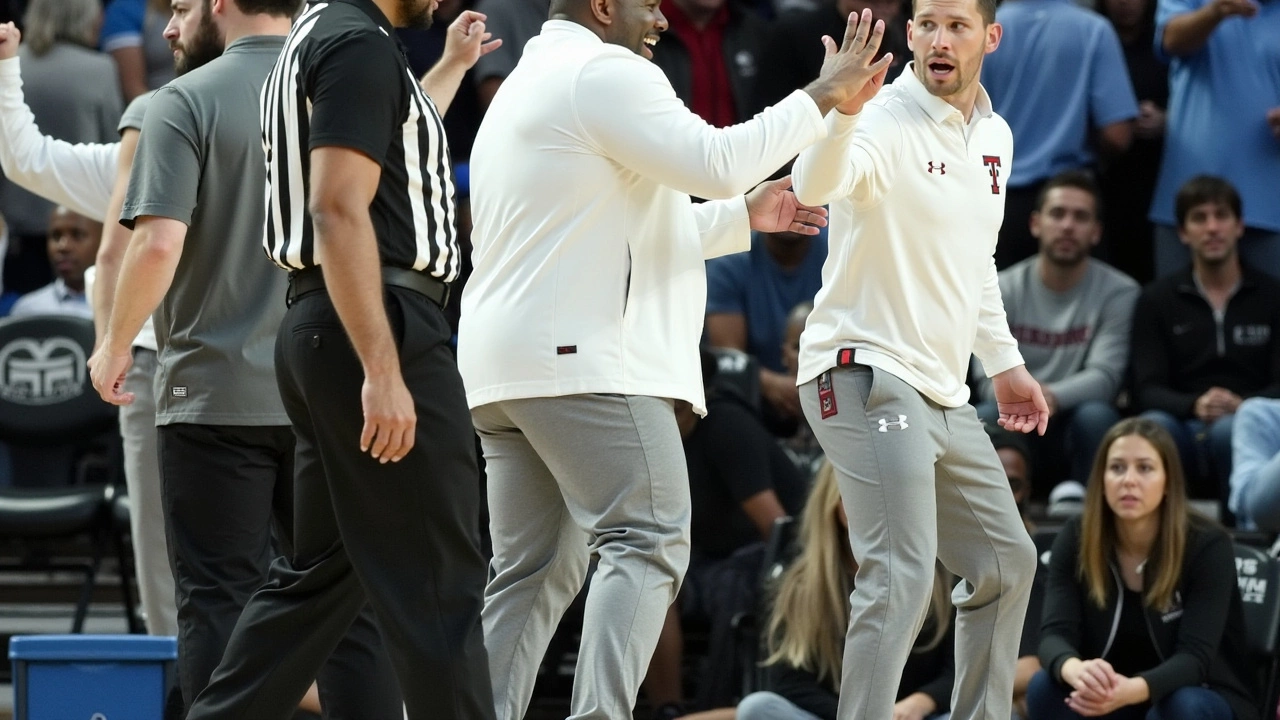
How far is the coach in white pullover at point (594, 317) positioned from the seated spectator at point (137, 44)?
5.35 metres

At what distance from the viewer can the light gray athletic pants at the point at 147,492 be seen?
4.98 metres

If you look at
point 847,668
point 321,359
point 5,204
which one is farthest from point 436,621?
point 5,204

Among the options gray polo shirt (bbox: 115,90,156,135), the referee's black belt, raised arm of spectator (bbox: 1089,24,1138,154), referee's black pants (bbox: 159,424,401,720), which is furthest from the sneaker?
the referee's black belt

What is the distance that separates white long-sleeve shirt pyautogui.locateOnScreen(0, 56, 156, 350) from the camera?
5.24 meters

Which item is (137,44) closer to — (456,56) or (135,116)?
(135,116)

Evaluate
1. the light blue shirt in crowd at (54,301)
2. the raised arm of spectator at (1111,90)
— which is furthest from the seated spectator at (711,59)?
the light blue shirt in crowd at (54,301)

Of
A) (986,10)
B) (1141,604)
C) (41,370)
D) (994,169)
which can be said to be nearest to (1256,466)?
(1141,604)

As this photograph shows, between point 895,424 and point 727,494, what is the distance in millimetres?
2849

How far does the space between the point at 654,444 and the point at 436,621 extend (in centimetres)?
71

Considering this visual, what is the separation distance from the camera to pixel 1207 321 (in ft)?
25.1

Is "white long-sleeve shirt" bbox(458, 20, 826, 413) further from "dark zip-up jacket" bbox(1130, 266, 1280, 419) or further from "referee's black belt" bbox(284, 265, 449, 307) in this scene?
"dark zip-up jacket" bbox(1130, 266, 1280, 419)

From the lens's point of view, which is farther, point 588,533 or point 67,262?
point 67,262

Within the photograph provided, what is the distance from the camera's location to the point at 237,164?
4.35 m

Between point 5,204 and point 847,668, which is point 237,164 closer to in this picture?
point 847,668
